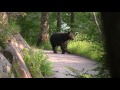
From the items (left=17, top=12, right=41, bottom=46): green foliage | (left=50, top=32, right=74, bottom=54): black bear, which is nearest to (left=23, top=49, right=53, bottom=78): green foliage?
(left=17, top=12, right=41, bottom=46): green foliage

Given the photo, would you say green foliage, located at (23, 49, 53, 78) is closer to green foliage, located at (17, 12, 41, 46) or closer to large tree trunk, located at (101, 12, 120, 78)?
green foliage, located at (17, 12, 41, 46)

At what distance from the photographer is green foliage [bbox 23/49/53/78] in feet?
19.6

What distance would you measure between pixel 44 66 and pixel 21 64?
1393 mm

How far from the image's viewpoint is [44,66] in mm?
6730

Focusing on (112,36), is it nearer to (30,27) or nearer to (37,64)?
(37,64)

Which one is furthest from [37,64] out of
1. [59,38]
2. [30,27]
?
[59,38]

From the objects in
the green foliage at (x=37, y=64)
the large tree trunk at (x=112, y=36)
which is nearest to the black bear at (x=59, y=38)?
the green foliage at (x=37, y=64)

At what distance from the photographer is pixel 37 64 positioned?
6289 mm

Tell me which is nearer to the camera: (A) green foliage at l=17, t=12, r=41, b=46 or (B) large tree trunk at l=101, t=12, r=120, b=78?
(B) large tree trunk at l=101, t=12, r=120, b=78

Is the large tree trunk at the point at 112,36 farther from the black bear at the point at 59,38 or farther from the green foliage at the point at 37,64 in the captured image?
A: the black bear at the point at 59,38

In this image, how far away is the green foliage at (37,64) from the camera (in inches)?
235
